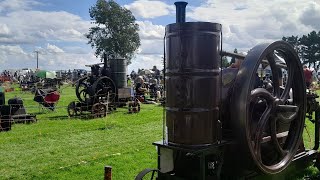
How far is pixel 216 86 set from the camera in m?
3.56

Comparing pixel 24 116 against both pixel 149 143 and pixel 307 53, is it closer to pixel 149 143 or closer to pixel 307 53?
pixel 149 143

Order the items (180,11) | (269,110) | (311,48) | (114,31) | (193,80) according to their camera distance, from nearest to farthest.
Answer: (193,80)
(180,11)
(269,110)
(114,31)
(311,48)

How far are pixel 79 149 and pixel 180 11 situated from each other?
16.4 ft

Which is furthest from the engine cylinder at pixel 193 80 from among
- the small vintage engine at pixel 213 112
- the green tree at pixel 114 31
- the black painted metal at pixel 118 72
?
the green tree at pixel 114 31

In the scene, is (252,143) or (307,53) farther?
(307,53)

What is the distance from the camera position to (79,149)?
25.6 ft

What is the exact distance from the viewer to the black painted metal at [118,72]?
16.4 meters

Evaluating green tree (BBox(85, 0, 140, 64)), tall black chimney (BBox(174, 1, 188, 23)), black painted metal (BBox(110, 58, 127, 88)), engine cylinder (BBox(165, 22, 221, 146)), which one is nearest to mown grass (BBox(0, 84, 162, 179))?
engine cylinder (BBox(165, 22, 221, 146))

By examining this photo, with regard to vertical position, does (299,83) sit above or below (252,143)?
above

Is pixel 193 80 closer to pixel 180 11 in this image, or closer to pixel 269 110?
pixel 180 11

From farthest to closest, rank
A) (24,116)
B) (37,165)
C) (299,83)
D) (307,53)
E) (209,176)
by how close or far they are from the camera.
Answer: (307,53) → (24,116) → (37,165) → (299,83) → (209,176)

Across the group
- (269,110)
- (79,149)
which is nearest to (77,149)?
(79,149)

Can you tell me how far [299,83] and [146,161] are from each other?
3.09 m

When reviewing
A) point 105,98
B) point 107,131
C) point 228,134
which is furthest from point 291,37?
point 228,134
